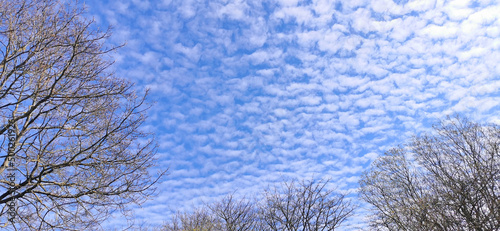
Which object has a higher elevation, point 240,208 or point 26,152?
point 240,208

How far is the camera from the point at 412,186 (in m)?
21.0

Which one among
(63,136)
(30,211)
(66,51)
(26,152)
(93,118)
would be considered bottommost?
(30,211)

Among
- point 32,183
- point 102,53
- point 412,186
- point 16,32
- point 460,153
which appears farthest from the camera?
point 412,186

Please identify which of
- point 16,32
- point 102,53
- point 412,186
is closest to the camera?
point 16,32

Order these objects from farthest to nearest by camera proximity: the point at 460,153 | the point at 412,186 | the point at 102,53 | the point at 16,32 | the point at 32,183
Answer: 1. the point at 412,186
2. the point at 460,153
3. the point at 102,53
4. the point at 16,32
5. the point at 32,183

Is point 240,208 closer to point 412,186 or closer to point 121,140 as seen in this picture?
point 412,186

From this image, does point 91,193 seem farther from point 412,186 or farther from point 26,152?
point 412,186

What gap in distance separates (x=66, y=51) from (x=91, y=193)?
10.6 feet

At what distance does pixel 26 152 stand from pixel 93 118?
4.81ft

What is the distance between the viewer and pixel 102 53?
7566 mm

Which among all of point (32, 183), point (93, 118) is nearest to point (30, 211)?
point (32, 183)

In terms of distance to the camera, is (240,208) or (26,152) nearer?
(26,152)

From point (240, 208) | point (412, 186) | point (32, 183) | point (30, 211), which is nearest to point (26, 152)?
point (32, 183)

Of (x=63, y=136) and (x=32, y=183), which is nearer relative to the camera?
(x=32, y=183)
